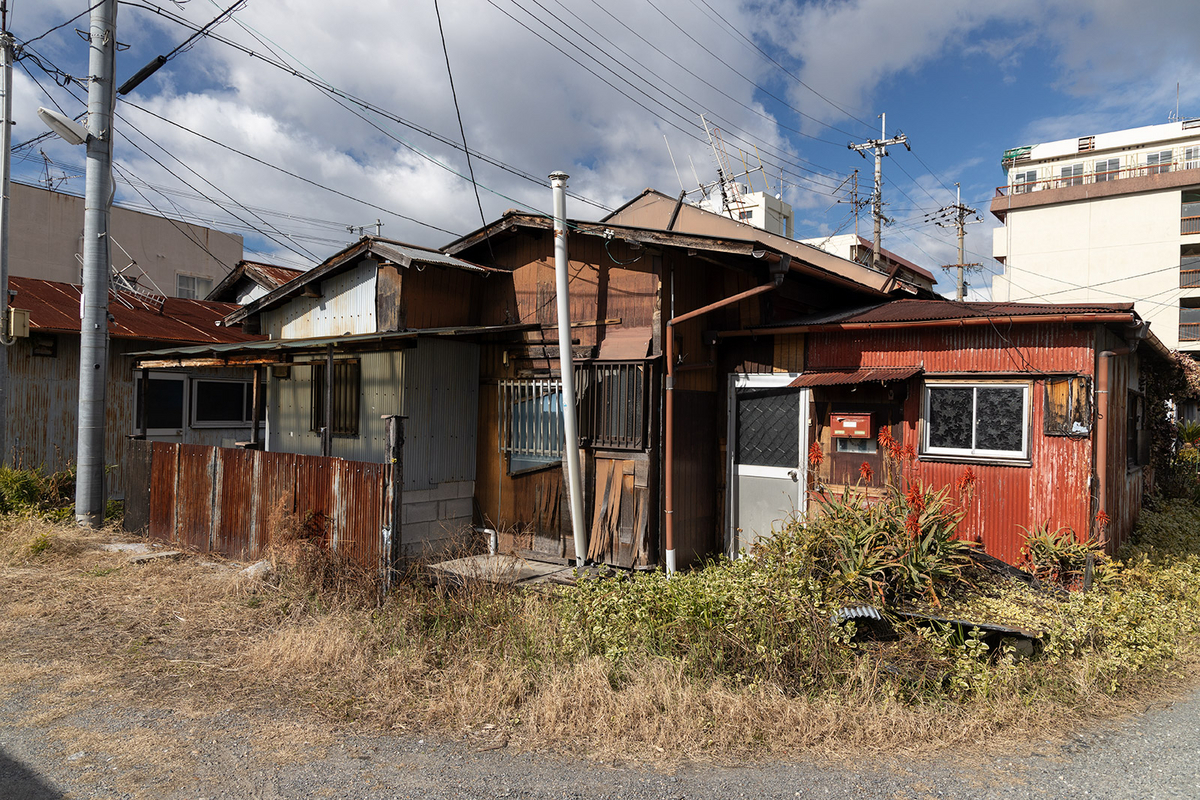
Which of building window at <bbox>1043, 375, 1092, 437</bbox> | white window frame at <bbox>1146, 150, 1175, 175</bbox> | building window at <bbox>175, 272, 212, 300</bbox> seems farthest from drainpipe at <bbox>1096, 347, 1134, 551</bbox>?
white window frame at <bbox>1146, 150, 1175, 175</bbox>

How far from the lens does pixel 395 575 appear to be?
5.95 metres

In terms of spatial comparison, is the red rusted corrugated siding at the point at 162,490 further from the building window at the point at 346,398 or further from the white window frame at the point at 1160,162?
the white window frame at the point at 1160,162

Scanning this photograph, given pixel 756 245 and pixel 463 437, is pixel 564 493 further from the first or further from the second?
pixel 756 245

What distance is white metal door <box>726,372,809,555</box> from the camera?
751 centimetres

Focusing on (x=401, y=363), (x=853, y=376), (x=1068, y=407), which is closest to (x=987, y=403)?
(x=1068, y=407)

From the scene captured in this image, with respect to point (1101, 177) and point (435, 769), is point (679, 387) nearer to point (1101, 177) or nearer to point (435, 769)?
point (435, 769)

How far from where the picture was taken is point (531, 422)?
8.35 metres

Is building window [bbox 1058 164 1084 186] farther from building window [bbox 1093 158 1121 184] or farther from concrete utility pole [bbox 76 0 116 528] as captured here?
concrete utility pole [bbox 76 0 116 528]

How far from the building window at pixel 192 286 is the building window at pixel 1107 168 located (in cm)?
3779

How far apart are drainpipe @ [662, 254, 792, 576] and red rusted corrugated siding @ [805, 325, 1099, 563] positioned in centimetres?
125

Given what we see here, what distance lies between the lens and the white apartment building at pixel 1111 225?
1137 inches

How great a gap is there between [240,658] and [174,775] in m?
1.67

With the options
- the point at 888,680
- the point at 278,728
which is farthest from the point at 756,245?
the point at 278,728

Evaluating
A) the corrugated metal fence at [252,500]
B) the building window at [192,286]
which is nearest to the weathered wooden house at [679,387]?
the corrugated metal fence at [252,500]
